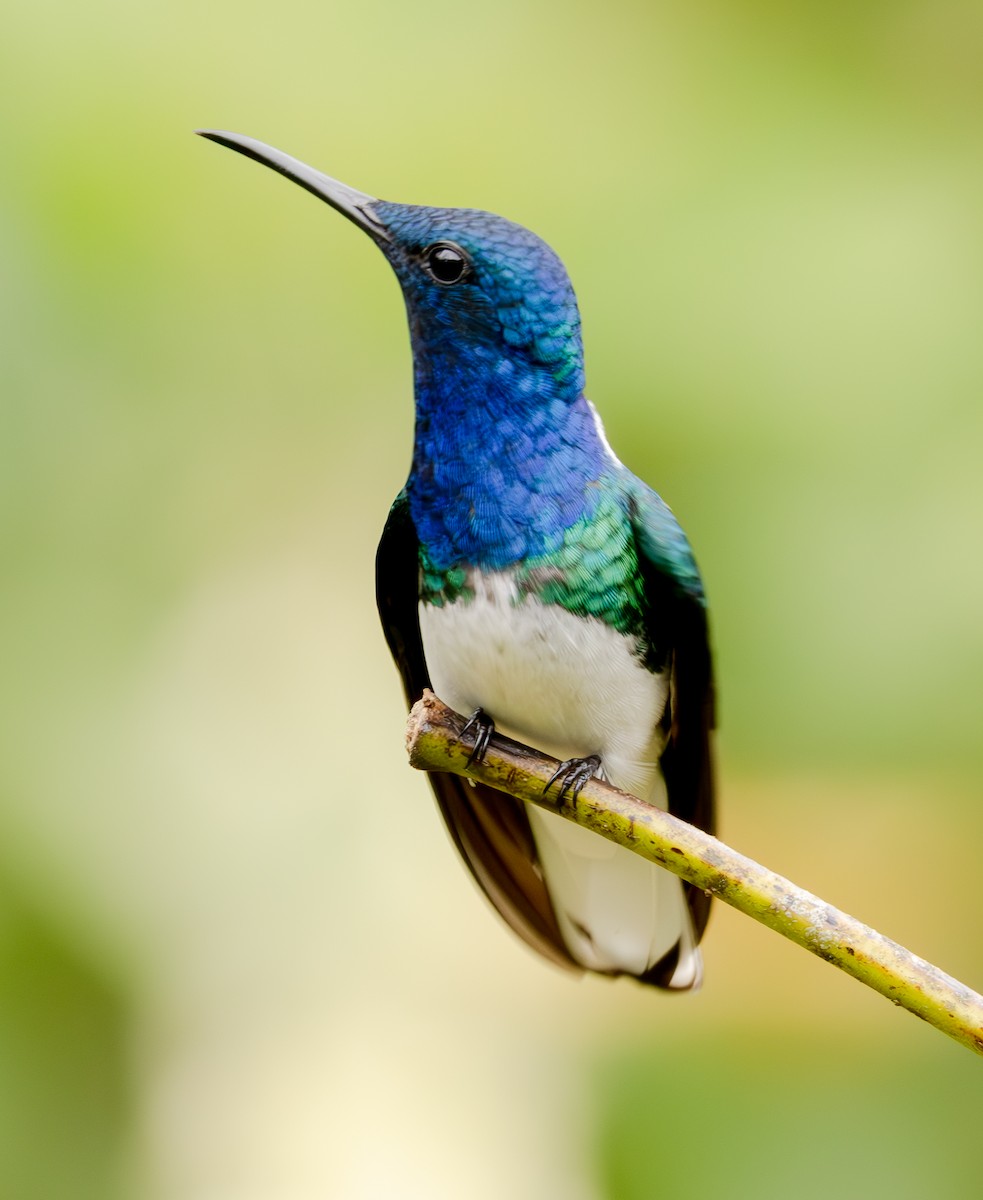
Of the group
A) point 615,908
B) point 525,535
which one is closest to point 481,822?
point 615,908

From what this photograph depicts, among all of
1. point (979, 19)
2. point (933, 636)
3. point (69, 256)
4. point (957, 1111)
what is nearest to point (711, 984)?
point (957, 1111)

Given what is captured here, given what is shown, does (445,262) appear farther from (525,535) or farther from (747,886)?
(747,886)

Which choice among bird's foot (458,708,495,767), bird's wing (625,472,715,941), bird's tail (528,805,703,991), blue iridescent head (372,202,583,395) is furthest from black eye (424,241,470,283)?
bird's tail (528,805,703,991)

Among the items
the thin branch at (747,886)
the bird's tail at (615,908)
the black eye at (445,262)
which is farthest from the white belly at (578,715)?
the black eye at (445,262)

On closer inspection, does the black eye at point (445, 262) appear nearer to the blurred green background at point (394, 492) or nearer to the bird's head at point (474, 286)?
the bird's head at point (474, 286)

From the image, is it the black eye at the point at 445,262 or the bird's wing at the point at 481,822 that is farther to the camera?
the bird's wing at the point at 481,822

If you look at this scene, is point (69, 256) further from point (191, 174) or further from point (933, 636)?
point (933, 636)

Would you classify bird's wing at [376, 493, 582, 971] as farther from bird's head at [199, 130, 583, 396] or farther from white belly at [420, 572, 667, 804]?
bird's head at [199, 130, 583, 396]

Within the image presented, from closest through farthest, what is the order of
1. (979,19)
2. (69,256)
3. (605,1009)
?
(605,1009), (69,256), (979,19)
